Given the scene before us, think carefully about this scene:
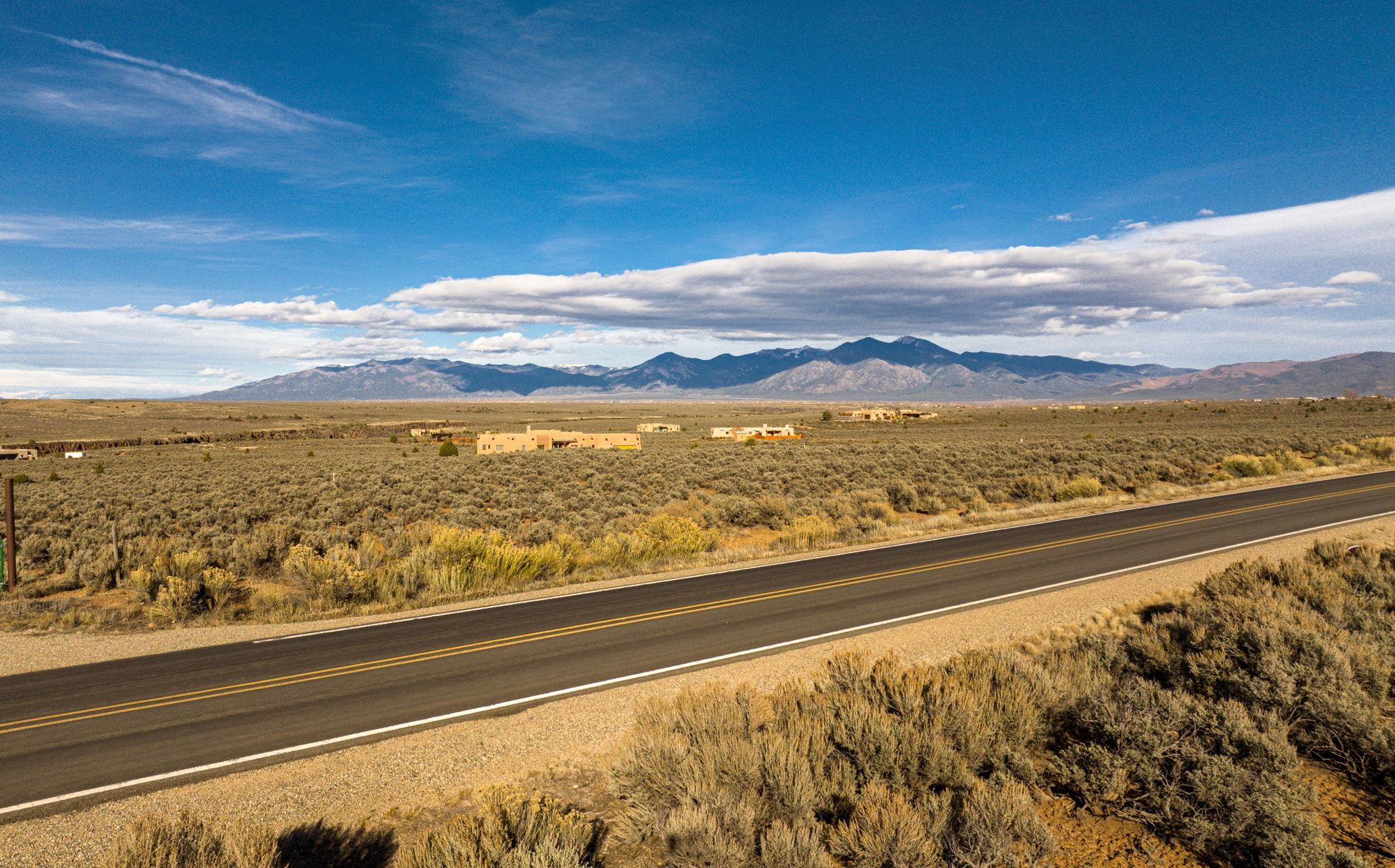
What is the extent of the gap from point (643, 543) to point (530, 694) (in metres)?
9.84

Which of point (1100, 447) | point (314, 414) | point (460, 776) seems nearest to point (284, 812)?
point (460, 776)

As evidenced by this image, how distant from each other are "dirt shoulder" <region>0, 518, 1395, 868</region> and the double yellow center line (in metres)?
2.77

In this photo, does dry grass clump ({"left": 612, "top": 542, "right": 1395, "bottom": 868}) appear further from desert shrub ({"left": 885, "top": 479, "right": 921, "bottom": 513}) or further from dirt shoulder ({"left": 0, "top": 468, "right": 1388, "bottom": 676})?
desert shrub ({"left": 885, "top": 479, "right": 921, "bottom": 513})

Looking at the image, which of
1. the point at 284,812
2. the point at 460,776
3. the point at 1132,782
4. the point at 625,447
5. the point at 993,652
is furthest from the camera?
the point at 625,447

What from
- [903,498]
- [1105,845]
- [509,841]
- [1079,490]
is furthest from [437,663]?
[1079,490]

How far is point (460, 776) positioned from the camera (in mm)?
7191

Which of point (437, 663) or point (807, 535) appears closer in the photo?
point (437, 663)

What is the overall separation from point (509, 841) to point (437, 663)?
20.8ft

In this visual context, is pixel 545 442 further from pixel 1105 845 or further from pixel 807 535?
pixel 1105 845

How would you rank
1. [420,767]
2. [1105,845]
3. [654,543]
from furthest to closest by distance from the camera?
1. [654,543]
2. [420,767]
3. [1105,845]

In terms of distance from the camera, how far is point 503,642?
38.4ft

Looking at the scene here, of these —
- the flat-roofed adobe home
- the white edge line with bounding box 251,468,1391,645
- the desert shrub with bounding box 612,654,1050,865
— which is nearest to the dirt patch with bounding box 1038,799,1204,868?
the desert shrub with bounding box 612,654,1050,865

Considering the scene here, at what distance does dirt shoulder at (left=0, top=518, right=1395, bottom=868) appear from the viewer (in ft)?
20.8

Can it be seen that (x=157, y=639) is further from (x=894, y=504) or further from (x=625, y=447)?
(x=625, y=447)
